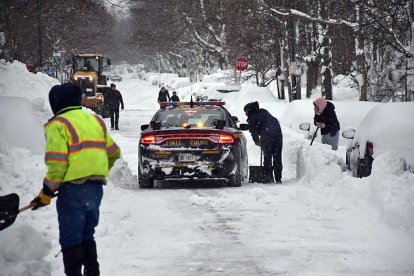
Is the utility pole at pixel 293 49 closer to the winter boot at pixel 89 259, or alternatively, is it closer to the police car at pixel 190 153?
the police car at pixel 190 153

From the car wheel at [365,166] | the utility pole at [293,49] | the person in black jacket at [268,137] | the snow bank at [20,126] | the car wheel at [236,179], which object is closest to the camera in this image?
the car wheel at [365,166]

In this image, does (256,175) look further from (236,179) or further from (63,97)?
(63,97)

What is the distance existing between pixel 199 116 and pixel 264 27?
26.1 m

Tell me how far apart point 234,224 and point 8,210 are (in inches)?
154

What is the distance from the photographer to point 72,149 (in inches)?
210

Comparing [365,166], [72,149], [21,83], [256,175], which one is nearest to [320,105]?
[256,175]

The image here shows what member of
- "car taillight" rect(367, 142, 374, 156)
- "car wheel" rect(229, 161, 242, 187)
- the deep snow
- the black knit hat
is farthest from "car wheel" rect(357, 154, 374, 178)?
the black knit hat

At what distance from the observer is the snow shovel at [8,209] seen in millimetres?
5383

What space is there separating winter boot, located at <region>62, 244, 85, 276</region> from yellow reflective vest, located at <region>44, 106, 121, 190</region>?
456 mm

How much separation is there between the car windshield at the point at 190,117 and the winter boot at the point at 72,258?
7.23m

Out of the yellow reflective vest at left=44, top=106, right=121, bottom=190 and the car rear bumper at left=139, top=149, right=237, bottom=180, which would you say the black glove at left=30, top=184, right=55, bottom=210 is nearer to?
the yellow reflective vest at left=44, top=106, right=121, bottom=190

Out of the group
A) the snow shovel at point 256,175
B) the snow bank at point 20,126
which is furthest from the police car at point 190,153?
the snow bank at point 20,126

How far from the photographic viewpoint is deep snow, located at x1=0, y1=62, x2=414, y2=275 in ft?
21.5

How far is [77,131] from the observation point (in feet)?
17.7
